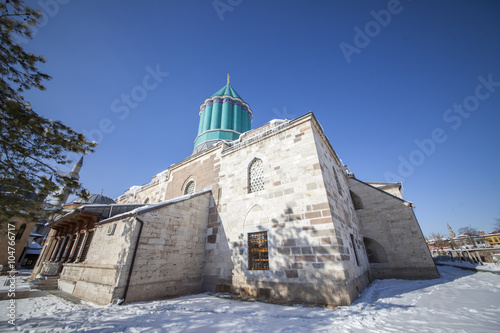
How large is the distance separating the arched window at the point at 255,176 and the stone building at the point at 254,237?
0.15 feet

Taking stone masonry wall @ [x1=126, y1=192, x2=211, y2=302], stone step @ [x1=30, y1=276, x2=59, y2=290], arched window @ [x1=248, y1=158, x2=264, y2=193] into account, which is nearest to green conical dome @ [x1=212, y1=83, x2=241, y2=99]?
arched window @ [x1=248, y1=158, x2=264, y2=193]

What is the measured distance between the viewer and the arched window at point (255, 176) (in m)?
7.90

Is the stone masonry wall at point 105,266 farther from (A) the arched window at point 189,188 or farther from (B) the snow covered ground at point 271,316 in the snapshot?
(A) the arched window at point 189,188

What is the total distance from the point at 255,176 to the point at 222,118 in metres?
9.30

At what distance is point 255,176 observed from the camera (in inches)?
323

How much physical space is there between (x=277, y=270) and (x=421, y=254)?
853cm

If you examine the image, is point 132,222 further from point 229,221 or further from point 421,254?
point 421,254

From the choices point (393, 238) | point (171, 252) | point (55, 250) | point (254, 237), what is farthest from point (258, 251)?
point (55, 250)

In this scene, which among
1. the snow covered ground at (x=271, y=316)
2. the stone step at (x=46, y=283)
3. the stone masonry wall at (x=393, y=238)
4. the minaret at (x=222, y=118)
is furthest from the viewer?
the minaret at (x=222, y=118)

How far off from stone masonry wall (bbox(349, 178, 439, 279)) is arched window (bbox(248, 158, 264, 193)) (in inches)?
294

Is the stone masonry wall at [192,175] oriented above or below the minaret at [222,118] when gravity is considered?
below

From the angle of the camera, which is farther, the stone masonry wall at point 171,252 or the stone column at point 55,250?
the stone column at point 55,250

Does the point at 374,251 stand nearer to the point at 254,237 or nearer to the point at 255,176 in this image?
the point at 254,237

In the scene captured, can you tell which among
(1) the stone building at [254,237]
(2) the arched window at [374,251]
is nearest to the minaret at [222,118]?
(1) the stone building at [254,237]
